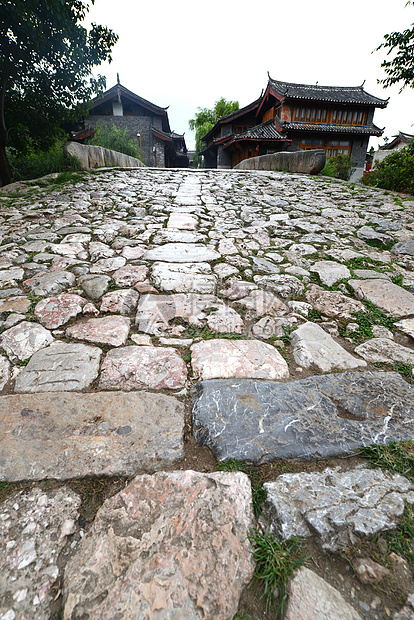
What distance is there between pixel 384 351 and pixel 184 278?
4.78 feet

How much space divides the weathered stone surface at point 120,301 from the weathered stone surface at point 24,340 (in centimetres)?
39

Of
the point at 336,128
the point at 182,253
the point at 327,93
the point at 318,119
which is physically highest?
the point at 327,93

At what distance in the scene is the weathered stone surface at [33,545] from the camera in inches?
26.3

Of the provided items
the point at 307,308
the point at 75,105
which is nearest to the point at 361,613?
the point at 307,308

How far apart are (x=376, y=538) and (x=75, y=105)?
8.87 metres

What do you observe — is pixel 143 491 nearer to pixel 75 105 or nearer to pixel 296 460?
pixel 296 460

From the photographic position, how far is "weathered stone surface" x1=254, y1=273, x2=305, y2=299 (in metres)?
2.13

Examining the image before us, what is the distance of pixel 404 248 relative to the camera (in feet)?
9.43

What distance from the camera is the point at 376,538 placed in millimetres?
782

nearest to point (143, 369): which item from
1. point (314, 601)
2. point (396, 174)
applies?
point (314, 601)

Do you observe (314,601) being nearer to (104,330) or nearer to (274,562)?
(274,562)

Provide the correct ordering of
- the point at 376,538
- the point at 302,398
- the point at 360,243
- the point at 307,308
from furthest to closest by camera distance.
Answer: the point at 360,243
the point at 307,308
the point at 302,398
the point at 376,538

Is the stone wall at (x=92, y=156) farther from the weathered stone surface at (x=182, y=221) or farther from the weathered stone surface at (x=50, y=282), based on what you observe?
the weathered stone surface at (x=50, y=282)

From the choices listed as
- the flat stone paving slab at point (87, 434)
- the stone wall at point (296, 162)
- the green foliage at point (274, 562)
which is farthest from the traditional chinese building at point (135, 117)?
the green foliage at point (274, 562)
